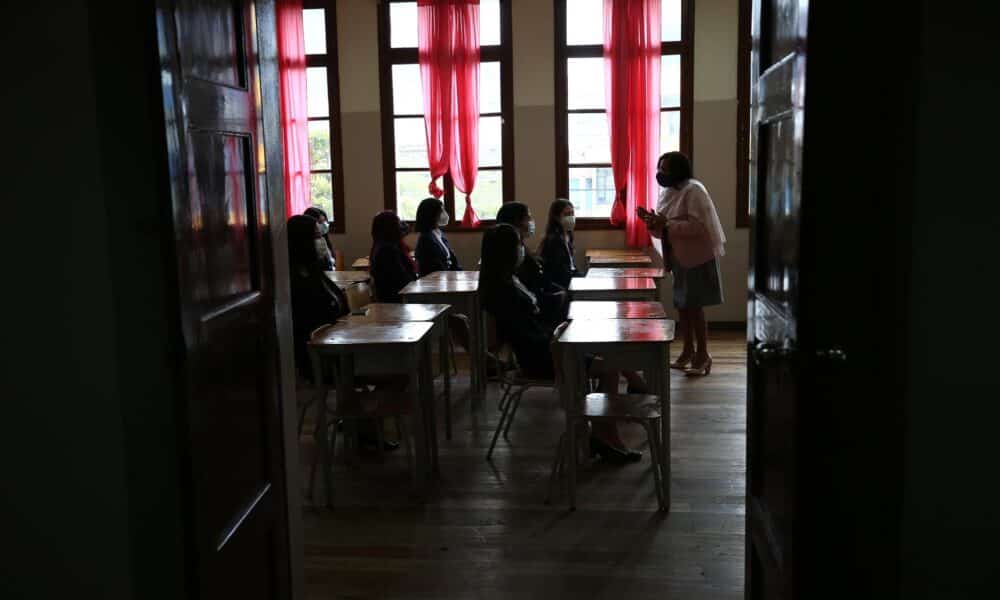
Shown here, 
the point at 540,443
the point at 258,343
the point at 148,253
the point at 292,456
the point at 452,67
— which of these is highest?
the point at 452,67

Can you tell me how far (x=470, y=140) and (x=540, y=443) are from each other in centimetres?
Result: 388

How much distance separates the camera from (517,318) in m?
4.34

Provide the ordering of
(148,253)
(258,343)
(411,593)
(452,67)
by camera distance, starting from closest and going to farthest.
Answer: (148,253) < (258,343) < (411,593) < (452,67)

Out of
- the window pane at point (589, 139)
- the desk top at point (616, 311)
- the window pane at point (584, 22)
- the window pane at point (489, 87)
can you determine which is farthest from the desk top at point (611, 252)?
the desk top at point (616, 311)

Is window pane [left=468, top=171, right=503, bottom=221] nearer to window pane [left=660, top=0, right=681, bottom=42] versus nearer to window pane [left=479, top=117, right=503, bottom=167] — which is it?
window pane [left=479, top=117, right=503, bottom=167]

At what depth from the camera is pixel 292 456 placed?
265 cm

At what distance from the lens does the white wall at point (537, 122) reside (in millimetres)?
7848

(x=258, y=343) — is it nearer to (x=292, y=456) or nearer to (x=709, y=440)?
(x=292, y=456)

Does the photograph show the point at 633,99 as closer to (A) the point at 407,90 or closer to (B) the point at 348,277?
(A) the point at 407,90

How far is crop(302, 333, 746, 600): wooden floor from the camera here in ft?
10.3

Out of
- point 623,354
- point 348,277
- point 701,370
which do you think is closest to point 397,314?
point 623,354

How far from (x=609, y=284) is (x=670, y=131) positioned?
9.43ft

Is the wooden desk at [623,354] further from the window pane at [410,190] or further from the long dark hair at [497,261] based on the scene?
the window pane at [410,190]

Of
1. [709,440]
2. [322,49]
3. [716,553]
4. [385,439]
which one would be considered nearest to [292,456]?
[716,553]
